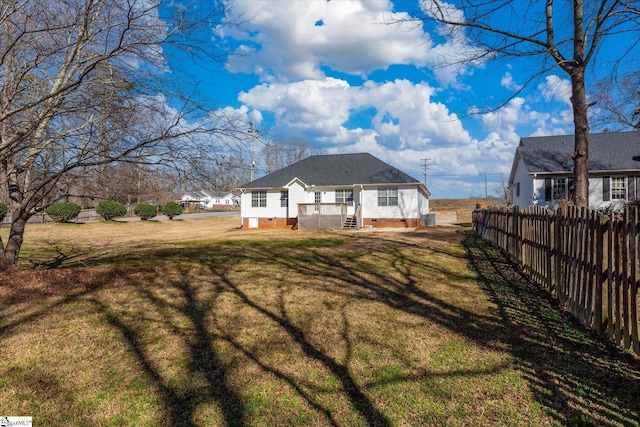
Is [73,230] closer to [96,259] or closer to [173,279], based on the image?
[96,259]

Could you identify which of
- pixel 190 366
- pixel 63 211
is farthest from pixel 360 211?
pixel 63 211

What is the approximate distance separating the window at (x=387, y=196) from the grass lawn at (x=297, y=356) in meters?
17.4

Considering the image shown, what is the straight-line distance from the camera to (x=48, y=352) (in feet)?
12.8

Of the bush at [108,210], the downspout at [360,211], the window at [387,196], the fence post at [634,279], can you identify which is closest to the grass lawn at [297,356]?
the fence post at [634,279]

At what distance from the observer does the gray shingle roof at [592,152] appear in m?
21.7

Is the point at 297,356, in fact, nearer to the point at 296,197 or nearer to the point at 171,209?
the point at 296,197

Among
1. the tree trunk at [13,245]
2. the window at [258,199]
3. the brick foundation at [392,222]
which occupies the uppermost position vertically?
the window at [258,199]

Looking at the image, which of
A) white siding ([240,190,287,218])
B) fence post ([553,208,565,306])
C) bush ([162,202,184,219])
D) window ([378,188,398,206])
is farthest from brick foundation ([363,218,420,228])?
bush ([162,202,184,219])

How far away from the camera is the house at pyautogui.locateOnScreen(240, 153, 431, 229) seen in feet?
78.7

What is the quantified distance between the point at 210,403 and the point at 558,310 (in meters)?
5.08

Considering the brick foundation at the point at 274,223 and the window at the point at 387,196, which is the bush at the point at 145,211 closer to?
the brick foundation at the point at 274,223

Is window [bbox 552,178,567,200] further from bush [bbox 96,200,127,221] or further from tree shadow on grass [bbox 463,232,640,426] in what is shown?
bush [bbox 96,200,127,221]

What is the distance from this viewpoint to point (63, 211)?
27328mm

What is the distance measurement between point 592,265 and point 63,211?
32.1 m
